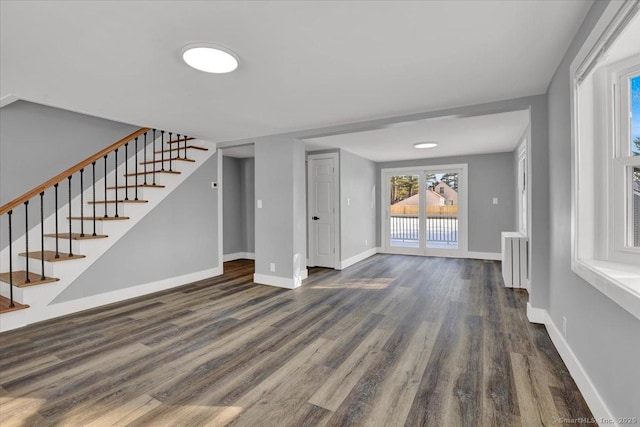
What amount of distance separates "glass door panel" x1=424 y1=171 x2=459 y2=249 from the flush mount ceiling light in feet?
19.0

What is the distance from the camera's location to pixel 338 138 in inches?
197

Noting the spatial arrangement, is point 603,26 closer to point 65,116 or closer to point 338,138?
point 338,138

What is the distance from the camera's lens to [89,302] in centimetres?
370

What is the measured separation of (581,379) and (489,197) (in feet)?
17.4

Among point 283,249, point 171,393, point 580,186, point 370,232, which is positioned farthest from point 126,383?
point 370,232

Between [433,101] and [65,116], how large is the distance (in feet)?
15.4

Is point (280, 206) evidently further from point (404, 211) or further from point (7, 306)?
point (404, 211)

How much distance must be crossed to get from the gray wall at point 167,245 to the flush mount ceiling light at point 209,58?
2.77 m

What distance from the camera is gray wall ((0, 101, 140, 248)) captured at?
3.65 metres

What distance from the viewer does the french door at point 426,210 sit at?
6.95 metres

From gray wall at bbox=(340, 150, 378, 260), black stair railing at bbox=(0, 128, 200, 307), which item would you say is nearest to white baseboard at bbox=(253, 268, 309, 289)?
gray wall at bbox=(340, 150, 378, 260)

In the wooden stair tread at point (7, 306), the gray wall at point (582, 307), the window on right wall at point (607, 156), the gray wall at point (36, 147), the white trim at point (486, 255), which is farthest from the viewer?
the white trim at point (486, 255)

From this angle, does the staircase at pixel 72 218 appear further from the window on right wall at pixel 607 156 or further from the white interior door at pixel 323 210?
the window on right wall at pixel 607 156

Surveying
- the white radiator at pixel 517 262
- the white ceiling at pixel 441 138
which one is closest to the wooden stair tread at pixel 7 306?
the white ceiling at pixel 441 138
